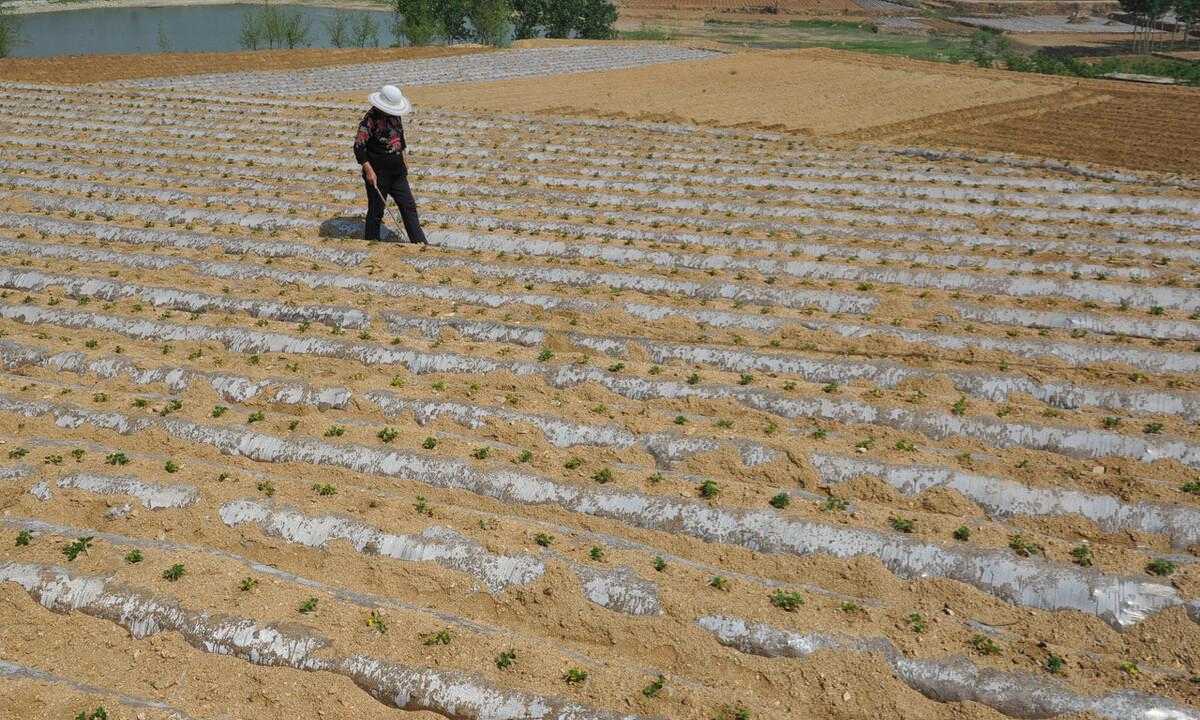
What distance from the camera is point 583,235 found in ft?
30.3

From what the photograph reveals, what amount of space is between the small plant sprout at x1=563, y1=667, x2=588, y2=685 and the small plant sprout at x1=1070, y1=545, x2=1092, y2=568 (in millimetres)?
2296

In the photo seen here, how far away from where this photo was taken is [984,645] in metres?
3.88

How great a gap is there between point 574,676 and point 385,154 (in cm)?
593

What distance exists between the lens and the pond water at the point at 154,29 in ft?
137

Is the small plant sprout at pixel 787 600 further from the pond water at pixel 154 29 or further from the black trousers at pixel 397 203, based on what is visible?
the pond water at pixel 154 29

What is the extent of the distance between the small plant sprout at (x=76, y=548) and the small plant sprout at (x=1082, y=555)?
4.53 meters

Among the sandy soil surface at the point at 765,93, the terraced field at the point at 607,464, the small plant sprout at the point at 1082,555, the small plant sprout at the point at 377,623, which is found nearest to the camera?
the terraced field at the point at 607,464

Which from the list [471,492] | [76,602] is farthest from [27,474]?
[471,492]

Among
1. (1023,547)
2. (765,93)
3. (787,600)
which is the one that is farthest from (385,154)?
(765,93)

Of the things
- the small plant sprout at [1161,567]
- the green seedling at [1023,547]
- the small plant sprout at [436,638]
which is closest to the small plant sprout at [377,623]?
the small plant sprout at [436,638]

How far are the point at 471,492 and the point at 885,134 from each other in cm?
1415

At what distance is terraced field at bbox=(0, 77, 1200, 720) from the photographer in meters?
3.82

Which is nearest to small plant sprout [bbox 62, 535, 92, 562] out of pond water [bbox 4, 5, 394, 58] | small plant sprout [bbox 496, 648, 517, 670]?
small plant sprout [bbox 496, 648, 517, 670]

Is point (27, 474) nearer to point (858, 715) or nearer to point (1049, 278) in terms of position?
point (858, 715)
